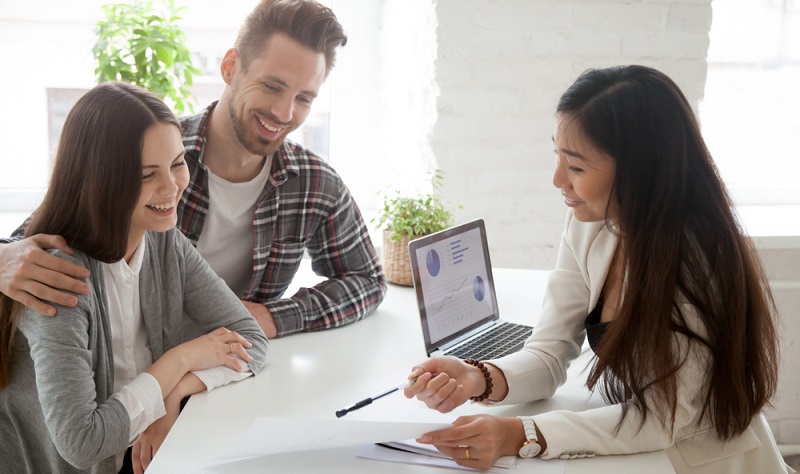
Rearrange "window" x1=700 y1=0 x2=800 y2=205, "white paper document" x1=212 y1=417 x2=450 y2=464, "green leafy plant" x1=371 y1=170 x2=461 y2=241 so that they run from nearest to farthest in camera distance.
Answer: "white paper document" x1=212 y1=417 x2=450 y2=464, "green leafy plant" x1=371 y1=170 x2=461 y2=241, "window" x1=700 y1=0 x2=800 y2=205

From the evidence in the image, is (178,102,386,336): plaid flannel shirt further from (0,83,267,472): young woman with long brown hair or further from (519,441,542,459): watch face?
(519,441,542,459): watch face

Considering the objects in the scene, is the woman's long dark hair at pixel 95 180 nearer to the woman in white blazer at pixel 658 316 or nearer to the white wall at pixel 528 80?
the woman in white blazer at pixel 658 316

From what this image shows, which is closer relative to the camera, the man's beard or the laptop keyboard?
the laptop keyboard

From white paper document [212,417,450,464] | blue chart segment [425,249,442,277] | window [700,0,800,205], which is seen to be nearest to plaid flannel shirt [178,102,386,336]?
blue chart segment [425,249,442,277]

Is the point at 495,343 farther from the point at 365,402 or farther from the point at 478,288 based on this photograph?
the point at 365,402

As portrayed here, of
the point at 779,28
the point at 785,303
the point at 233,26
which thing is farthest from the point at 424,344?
the point at 779,28

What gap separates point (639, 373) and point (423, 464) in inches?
12.9

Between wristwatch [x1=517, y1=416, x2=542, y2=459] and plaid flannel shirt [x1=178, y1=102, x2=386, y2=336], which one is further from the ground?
plaid flannel shirt [x1=178, y1=102, x2=386, y2=336]

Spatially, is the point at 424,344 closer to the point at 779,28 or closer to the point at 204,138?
the point at 204,138

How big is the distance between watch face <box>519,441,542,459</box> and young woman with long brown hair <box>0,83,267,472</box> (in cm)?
52

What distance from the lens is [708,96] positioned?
2.87 m

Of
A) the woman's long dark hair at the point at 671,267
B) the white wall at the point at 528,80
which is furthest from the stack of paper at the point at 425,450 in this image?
the white wall at the point at 528,80

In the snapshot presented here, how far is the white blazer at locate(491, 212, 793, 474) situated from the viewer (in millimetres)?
1144

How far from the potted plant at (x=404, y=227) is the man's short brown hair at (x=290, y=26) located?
1.39 feet
